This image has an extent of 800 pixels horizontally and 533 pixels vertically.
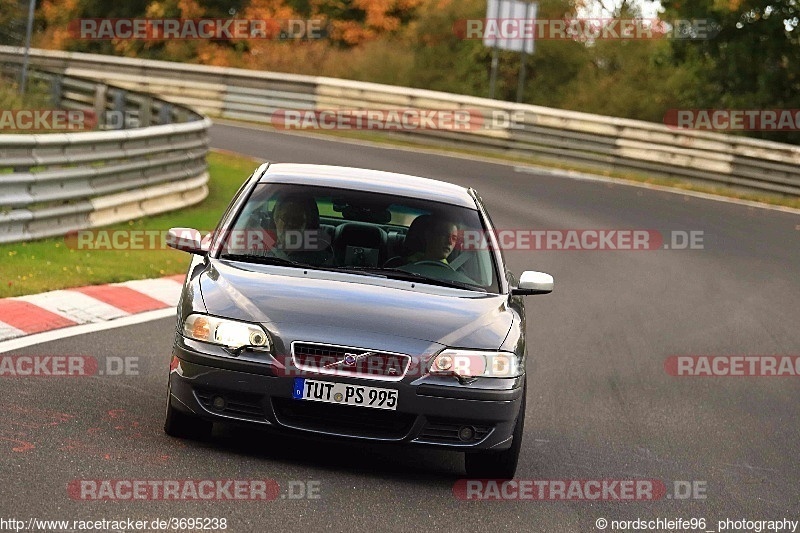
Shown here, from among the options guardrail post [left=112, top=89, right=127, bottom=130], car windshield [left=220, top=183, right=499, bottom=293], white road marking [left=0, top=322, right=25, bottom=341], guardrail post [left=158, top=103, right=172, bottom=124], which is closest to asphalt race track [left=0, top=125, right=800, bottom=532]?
white road marking [left=0, top=322, right=25, bottom=341]

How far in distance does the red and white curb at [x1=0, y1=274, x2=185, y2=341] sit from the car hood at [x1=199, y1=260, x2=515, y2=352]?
9.07 ft

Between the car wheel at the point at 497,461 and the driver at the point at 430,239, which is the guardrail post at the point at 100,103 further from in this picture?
the car wheel at the point at 497,461

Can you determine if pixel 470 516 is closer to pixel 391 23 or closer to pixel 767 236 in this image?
pixel 767 236

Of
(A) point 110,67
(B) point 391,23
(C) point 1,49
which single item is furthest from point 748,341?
(B) point 391,23

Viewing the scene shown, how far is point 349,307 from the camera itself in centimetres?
733

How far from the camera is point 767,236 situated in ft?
73.8

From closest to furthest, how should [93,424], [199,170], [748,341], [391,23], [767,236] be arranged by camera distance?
[93,424]
[748,341]
[199,170]
[767,236]
[391,23]

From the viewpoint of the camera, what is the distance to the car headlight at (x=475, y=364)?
23.6ft

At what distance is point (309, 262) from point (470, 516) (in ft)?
6.32

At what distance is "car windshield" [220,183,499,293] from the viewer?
26.9ft

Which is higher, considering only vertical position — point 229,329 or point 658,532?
point 229,329

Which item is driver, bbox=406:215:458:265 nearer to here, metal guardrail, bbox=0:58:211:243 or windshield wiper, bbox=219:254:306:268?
windshield wiper, bbox=219:254:306:268

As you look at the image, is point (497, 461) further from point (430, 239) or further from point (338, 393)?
point (430, 239)

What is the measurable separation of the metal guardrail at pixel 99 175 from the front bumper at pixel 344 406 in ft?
21.6
